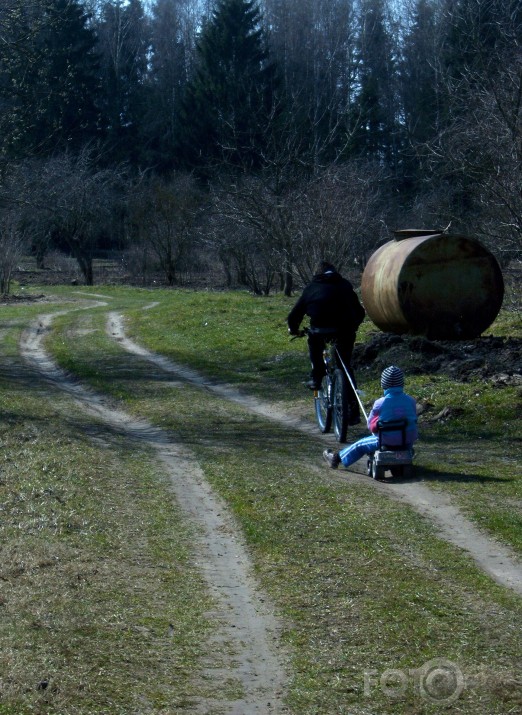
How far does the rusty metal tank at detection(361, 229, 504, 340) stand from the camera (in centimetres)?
1741

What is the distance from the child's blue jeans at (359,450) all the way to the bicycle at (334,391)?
137 cm

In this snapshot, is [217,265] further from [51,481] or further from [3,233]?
[51,481]

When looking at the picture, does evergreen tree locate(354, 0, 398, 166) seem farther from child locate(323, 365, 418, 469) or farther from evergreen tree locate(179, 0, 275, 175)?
child locate(323, 365, 418, 469)

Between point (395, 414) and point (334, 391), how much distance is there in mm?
2184

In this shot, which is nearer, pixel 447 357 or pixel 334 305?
pixel 334 305

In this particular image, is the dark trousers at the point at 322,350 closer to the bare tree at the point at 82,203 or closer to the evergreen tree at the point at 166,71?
the bare tree at the point at 82,203

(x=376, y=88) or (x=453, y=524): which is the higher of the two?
(x=376, y=88)

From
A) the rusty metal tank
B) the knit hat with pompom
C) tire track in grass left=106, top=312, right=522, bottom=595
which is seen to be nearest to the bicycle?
tire track in grass left=106, top=312, right=522, bottom=595

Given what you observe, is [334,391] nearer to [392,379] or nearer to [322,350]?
[322,350]

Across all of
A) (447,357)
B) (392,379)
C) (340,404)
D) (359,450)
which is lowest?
(359,450)

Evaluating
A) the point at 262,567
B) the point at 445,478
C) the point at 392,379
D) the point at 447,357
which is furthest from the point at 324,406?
the point at 262,567

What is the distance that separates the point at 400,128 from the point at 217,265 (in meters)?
16.8

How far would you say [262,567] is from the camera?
6566 millimetres

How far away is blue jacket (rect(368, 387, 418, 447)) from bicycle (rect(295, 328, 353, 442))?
5.76 ft
